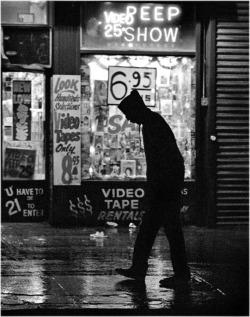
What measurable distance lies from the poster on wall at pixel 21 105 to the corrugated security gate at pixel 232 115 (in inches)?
121

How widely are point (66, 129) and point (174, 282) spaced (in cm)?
516

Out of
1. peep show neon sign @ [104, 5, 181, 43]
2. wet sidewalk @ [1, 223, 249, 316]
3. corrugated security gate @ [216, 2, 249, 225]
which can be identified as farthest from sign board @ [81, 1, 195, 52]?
wet sidewalk @ [1, 223, 249, 316]

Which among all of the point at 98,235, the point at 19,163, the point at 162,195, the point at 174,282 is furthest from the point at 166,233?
the point at 19,163

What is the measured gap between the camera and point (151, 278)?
28.8 feet

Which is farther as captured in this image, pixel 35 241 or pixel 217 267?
pixel 35 241

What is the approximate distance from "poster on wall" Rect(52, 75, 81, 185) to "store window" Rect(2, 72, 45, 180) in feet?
1.57

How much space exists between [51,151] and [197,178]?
7.92 ft

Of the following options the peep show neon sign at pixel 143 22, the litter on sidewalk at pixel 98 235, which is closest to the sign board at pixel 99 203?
the litter on sidewalk at pixel 98 235

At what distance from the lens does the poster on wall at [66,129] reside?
1295 centimetres

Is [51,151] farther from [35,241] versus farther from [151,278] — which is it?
[151,278]

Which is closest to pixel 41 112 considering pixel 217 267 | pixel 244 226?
pixel 244 226

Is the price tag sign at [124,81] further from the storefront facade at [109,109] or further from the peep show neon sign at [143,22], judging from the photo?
the peep show neon sign at [143,22]

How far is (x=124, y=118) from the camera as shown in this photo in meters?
13.3

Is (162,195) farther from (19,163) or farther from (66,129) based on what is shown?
(19,163)
